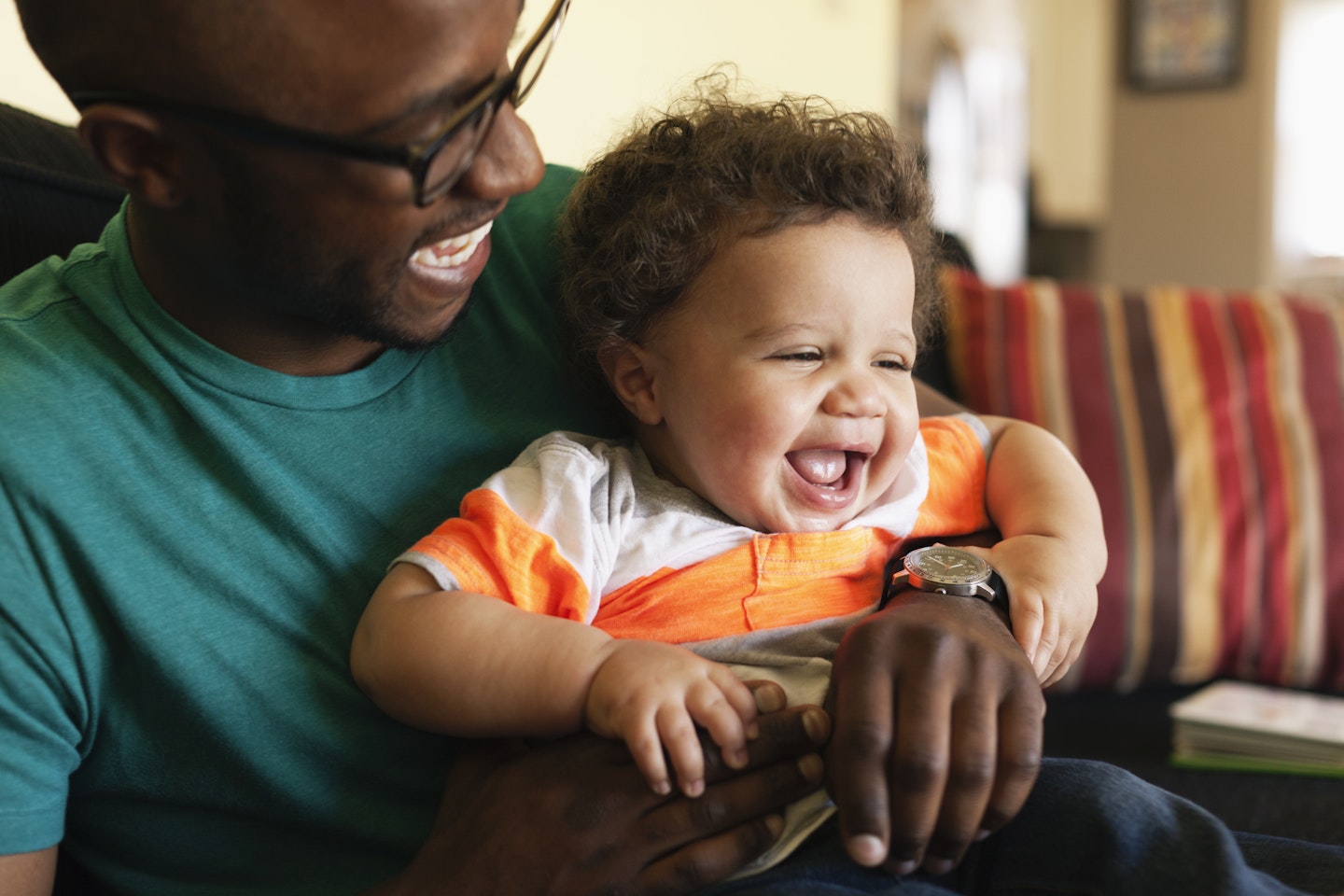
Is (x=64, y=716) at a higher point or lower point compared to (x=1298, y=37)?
lower

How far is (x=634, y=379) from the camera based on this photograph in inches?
45.9

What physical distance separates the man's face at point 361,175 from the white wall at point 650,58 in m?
0.67

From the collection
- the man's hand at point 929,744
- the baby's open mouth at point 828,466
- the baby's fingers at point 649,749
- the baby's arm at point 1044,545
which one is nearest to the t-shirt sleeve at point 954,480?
the baby's arm at point 1044,545

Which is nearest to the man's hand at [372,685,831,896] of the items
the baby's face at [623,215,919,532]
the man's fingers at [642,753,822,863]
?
the man's fingers at [642,753,822,863]

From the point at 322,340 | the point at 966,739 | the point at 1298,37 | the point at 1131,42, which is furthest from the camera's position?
the point at 1131,42

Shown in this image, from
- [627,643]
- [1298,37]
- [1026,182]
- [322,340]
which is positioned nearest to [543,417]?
[322,340]

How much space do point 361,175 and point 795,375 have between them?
1.32 feet

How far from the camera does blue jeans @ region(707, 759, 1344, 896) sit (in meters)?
0.87

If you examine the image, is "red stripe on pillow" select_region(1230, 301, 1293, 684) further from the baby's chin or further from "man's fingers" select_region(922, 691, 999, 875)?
"man's fingers" select_region(922, 691, 999, 875)

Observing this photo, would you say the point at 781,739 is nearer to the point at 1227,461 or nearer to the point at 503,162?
the point at 503,162

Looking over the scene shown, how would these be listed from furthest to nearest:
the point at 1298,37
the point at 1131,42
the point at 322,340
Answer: the point at 1131,42
the point at 1298,37
the point at 322,340

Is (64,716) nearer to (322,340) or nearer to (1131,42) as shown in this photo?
(322,340)

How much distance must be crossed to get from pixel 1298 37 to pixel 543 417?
578 cm

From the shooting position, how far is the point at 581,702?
2.98ft
